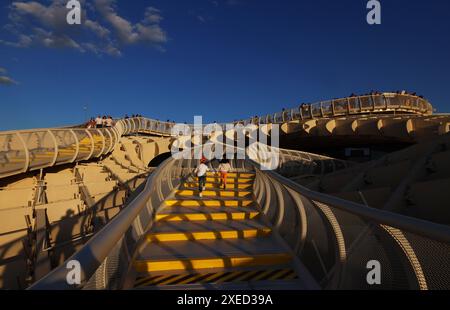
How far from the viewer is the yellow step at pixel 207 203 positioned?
775 cm

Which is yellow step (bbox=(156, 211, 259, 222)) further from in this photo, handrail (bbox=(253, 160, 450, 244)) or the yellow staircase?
handrail (bbox=(253, 160, 450, 244))

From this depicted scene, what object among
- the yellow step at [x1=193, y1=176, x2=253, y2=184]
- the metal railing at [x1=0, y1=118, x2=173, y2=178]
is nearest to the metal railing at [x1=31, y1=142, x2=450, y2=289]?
the yellow step at [x1=193, y1=176, x2=253, y2=184]

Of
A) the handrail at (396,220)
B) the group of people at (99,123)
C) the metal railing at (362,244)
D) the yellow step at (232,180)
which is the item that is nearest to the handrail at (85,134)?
the group of people at (99,123)

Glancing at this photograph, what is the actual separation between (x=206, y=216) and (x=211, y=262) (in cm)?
213

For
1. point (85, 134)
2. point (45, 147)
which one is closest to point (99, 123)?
point (85, 134)

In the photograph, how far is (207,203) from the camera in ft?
25.8

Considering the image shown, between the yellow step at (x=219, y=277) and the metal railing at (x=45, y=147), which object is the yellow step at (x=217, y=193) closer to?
the yellow step at (x=219, y=277)

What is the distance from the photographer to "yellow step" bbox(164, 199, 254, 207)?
305 inches

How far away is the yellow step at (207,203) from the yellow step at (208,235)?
85.1 inches

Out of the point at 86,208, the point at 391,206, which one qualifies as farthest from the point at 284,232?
the point at 86,208

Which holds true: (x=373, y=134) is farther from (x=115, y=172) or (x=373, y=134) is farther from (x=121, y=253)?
(x=121, y=253)

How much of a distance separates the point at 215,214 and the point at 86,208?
901cm

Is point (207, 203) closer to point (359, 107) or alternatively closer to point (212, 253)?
point (212, 253)

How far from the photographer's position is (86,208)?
13.7 m
